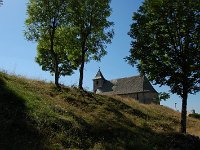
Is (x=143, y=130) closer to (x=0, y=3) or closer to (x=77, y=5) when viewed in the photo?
(x=0, y=3)

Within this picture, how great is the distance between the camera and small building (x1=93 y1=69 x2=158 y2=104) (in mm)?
76500

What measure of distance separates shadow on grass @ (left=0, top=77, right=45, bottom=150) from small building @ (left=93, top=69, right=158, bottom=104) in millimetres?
50325

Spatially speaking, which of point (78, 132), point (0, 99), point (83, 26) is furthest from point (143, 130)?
point (83, 26)

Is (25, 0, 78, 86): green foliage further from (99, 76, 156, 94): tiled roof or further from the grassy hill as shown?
(99, 76, 156, 94): tiled roof

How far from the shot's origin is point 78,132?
22.2 m

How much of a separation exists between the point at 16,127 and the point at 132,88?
2355 inches

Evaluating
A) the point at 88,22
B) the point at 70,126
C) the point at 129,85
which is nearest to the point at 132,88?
the point at 129,85

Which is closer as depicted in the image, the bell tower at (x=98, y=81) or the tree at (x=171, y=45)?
the tree at (x=171, y=45)

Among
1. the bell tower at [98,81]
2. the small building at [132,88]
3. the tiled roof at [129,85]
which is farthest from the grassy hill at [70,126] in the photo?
the bell tower at [98,81]

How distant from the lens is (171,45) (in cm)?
2939

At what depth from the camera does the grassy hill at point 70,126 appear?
1914 cm

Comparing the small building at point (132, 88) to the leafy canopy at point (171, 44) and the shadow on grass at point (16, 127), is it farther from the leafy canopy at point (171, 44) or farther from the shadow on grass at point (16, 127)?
the shadow on grass at point (16, 127)

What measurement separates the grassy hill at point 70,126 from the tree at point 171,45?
4452 millimetres

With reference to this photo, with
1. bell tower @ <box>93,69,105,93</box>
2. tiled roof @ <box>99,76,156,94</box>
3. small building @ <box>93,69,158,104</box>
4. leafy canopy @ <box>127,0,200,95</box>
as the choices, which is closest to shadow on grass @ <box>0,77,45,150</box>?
leafy canopy @ <box>127,0,200,95</box>
